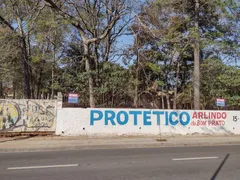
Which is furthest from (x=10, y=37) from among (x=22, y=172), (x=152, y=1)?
(x=22, y=172)

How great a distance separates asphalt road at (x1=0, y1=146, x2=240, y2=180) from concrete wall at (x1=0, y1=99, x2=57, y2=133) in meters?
4.33

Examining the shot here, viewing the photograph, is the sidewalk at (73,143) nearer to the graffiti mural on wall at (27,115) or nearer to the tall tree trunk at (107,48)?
the graffiti mural on wall at (27,115)

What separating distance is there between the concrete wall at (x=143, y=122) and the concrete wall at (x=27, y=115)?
869mm

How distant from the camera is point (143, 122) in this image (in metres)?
15.0

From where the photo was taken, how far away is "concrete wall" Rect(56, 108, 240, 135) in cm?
1388

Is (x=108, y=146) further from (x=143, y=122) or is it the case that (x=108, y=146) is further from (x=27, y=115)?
(x=27, y=115)

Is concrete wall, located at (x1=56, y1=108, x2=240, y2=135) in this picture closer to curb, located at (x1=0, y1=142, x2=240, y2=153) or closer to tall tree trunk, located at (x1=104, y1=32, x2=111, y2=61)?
curb, located at (x1=0, y1=142, x2=240, y2=153)

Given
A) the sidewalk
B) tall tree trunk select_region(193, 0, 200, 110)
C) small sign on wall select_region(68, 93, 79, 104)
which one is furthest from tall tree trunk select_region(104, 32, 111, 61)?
the sidewalk

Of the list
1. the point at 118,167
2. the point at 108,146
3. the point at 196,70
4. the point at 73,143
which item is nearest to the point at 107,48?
the point at 196,70

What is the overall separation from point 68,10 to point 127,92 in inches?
297

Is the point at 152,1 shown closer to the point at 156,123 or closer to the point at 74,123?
the point at 156,123

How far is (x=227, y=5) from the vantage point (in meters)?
17.8

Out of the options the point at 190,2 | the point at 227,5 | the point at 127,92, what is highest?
the point at 190,2

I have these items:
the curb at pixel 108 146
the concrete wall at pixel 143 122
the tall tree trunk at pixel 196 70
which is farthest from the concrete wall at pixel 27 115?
the tall tree trunk at pixel 196 70
